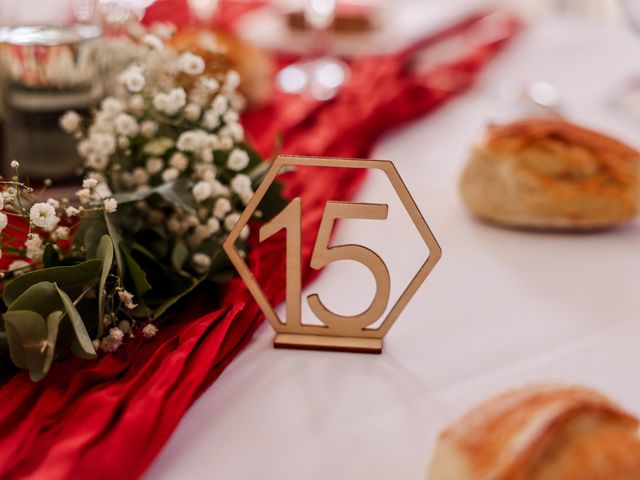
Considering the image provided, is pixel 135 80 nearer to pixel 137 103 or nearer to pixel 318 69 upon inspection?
pixel 137 103

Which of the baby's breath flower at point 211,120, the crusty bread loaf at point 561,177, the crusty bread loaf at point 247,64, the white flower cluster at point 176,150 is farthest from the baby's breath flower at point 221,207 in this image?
the crusty bread loaf at point 247,64

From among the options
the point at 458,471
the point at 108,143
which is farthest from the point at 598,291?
the point at 108,143

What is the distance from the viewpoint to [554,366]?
63 centimetres

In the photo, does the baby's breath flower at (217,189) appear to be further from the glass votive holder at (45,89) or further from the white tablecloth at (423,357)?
the glass votive holder at (45,89)

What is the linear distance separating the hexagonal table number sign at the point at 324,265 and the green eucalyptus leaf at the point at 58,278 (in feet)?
0.36

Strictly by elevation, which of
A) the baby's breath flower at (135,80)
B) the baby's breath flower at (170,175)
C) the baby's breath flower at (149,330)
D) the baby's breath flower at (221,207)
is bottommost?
the baby's breath flower at (149,330)

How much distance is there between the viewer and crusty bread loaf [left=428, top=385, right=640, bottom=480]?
411 millimetres

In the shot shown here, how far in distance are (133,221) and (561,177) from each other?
0.49 meters

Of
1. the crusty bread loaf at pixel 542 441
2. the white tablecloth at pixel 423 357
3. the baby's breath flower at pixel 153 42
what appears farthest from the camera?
the baby's breath flower at pixel 153 42

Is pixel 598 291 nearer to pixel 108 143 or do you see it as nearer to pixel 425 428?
pixel 425 428

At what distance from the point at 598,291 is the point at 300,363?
0.34 metres

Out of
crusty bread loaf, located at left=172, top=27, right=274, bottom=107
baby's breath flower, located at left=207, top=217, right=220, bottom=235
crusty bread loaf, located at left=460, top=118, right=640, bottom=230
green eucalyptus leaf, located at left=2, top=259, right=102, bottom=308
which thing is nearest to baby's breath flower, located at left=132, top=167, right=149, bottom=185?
baby's breath flower, located at left=207, top=217, right=220, bottom=235

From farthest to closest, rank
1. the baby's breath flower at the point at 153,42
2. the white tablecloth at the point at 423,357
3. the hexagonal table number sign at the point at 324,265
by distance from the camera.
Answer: the baby's breath flower at the point at 153,42
the hexagonal table number sign at the point at 324,265
the white tablecloth at the point at 423,357

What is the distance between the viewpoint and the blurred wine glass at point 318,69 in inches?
56.3
